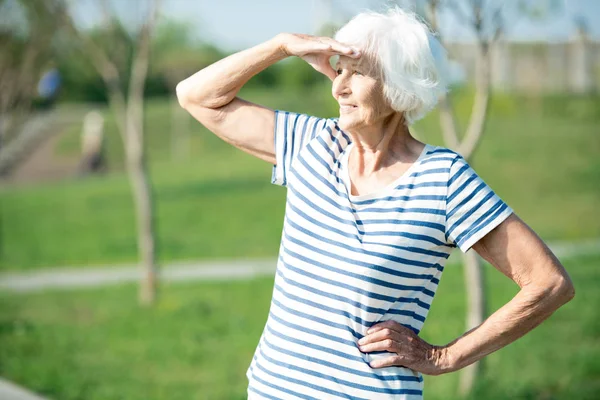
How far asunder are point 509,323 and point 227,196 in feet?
49.8

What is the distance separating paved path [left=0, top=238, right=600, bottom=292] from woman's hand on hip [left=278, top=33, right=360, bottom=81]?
286 inches

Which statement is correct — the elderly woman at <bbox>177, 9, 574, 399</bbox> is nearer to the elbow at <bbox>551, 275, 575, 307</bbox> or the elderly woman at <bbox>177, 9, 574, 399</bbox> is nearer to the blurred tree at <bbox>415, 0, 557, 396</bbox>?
the elbow at <bbox>551, 275, 575, 307</bbox>

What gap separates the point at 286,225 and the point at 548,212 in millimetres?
12681

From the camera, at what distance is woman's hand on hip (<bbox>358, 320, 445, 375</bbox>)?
2143 mm

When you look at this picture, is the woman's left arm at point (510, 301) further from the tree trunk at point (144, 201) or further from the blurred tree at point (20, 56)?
the blurred tree at point (20, 56)

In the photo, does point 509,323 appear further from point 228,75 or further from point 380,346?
point 228,75

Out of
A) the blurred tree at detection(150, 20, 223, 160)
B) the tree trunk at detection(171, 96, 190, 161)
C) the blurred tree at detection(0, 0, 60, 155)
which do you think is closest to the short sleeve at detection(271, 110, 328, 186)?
the blurred tree at detection(0, 0, 60, 155)

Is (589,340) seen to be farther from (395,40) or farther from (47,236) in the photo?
(47,236)

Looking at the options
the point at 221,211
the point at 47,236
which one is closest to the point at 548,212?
the point at 221,211

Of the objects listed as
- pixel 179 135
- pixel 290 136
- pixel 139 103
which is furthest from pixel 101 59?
pixel 179 135

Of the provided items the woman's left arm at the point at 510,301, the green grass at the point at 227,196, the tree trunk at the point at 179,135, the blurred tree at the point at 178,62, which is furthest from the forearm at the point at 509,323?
the tree trunk at the point at 179,135

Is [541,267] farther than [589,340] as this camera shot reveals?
No

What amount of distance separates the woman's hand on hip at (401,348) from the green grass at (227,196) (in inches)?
180

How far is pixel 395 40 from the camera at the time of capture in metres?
2.16
